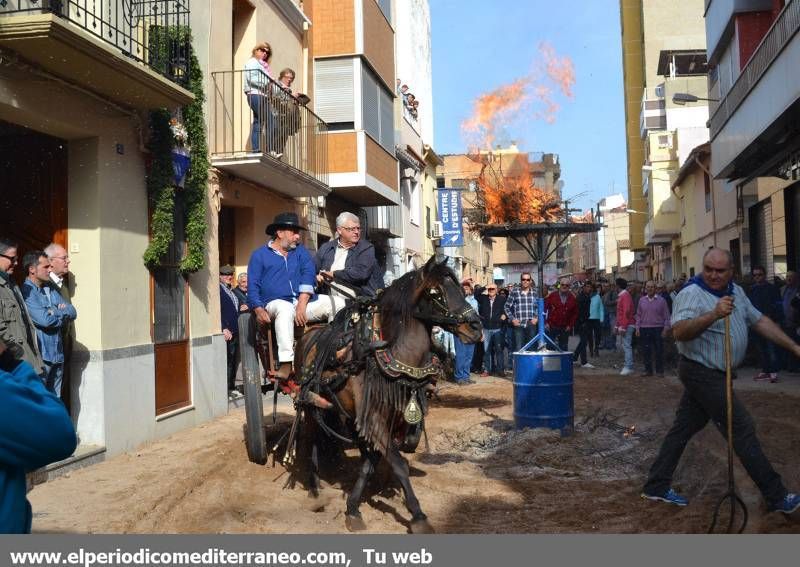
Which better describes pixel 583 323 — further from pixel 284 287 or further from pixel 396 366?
pixel 396 366

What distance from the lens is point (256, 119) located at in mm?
12203

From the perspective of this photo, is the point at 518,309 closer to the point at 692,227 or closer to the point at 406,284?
the point at 406,284

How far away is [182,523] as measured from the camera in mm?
5992

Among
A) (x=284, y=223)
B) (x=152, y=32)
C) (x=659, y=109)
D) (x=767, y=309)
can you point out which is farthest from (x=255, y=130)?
(x=659, y=109)

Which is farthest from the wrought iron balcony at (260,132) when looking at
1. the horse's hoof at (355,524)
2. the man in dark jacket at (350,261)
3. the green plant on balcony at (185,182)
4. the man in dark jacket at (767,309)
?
the man in dark jacket at (767,309)

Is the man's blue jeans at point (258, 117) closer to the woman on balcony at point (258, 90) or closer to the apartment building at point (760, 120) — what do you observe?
the woman on balcony at point (258, 90)

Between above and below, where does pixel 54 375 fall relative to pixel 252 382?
above

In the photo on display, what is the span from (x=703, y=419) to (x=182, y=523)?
4.35 metres

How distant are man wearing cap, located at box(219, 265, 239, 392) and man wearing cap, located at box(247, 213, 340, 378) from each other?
455cm

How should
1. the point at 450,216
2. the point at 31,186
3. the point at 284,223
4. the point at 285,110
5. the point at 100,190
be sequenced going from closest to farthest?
1. the point at 284,223
2. the point at 100,190
3. the point at 31,186
4. the point at 285,110
5. the point at 450,216

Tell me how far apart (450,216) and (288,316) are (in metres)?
24.6

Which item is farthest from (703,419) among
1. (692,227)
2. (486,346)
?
(692,227)

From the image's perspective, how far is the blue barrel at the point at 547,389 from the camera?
921cm

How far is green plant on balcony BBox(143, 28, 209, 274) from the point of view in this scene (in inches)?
375
